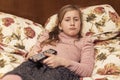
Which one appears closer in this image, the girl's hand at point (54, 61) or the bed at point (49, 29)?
the girl's hand at point (54, 61)

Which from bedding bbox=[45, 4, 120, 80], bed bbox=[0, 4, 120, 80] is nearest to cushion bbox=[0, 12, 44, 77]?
bed bbox=[0, 4, 120, 80]

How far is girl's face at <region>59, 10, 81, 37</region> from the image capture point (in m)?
1.57

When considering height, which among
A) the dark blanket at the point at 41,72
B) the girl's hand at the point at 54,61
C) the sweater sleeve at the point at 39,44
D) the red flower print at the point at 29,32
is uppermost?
the red flower print at the point at 29,32

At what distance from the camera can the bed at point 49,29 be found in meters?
1.52

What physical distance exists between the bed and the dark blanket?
113 millimetres

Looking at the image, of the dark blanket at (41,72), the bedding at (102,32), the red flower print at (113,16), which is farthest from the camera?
the red flower print at (113,16)

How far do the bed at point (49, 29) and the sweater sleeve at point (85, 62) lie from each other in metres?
0.03

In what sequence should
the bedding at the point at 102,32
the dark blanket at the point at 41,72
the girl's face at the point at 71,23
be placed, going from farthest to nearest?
the girl's face at the point at 71,23
the bedding at the point at 102,32
the dark blanket at the point at 41,72

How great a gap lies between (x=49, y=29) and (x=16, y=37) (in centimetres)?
20

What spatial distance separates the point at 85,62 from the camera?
1462mm

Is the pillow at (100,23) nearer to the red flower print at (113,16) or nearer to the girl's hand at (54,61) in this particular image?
the red flower print at (113,16)

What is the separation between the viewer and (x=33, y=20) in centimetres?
198

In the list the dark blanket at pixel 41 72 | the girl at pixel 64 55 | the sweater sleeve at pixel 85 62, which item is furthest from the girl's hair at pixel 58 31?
the dark blanket at pixel 41 72

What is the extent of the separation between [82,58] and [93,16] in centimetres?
33
